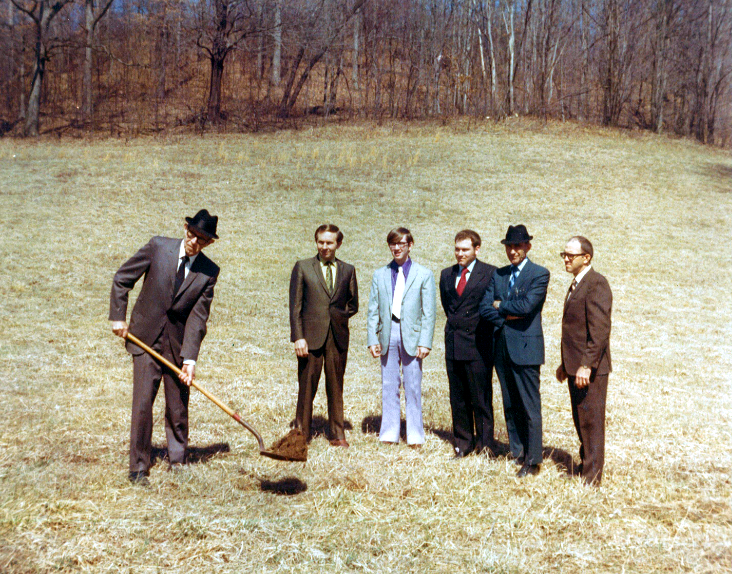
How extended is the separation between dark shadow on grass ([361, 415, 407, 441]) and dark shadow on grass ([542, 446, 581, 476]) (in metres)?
1.32

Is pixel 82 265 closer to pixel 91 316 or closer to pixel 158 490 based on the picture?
pixel 91 316

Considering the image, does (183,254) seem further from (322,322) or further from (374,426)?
(374,426)

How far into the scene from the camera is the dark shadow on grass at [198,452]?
6.18 meters

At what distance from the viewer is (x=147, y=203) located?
19875mm

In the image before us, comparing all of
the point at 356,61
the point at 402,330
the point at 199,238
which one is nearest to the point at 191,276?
the point at 199,238

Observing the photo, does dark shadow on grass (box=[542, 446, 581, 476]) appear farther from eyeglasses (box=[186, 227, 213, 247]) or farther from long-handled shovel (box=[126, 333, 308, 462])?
eyeglasses (box=[186, 227, 213, 247])

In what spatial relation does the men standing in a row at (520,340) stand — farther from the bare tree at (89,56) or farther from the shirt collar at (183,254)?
the bare tree at (89,56)

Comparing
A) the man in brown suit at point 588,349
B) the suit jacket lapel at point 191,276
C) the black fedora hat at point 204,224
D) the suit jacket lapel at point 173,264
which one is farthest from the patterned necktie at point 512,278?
the suit jacket lapel at point 173,264

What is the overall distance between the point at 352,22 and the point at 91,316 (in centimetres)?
2845

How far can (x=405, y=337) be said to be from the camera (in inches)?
267

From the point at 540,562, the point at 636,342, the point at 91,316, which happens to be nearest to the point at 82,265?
the point at 91,316

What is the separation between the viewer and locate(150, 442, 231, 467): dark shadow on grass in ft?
20.3

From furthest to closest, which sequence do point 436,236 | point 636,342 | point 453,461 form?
1. point 436,236
2. point 636,342
3. point 453,461

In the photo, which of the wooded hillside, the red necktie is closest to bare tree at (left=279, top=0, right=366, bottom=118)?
the wooded hillside
